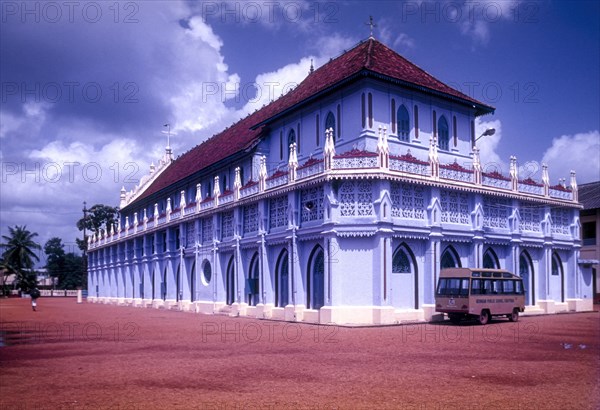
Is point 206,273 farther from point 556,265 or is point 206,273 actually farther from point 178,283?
point 556,265

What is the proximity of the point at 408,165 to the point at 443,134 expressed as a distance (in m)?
6.33

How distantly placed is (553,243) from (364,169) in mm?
13755

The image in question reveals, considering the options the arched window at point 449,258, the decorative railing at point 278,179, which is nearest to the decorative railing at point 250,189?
the decorative railing at point 278,179

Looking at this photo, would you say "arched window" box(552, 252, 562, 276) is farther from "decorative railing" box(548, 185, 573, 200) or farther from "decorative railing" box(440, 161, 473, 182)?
"decorative railing" box(440, 161, 473, 182)

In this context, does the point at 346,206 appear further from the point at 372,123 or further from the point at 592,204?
the point at 592,204

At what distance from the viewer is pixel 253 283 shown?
28562mm

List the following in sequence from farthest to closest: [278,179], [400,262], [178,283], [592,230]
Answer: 1. [592,230]
2. [178,283]
3. [278,179]
4. [400,262]

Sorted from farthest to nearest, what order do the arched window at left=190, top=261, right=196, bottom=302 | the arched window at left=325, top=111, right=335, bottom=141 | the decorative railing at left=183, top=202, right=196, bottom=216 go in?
the arched window at left=190, top=261, right=196, bottom=302 → the decorative railing at left=183, top=202, right=196, bottom=216 → the arched window at left=325, top=111, right=335, bottom=141

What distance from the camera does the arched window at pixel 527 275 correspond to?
29453 mm

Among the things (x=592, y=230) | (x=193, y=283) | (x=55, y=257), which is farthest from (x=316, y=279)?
(x=55, y=257)

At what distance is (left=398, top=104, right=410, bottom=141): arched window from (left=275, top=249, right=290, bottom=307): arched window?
7626 mm

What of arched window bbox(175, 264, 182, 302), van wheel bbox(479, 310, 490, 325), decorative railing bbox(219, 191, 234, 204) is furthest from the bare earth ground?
arched window bbox(175, 264, 182, 302)

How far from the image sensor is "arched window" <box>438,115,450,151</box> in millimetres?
28688

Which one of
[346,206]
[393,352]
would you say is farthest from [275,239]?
[393,352]
